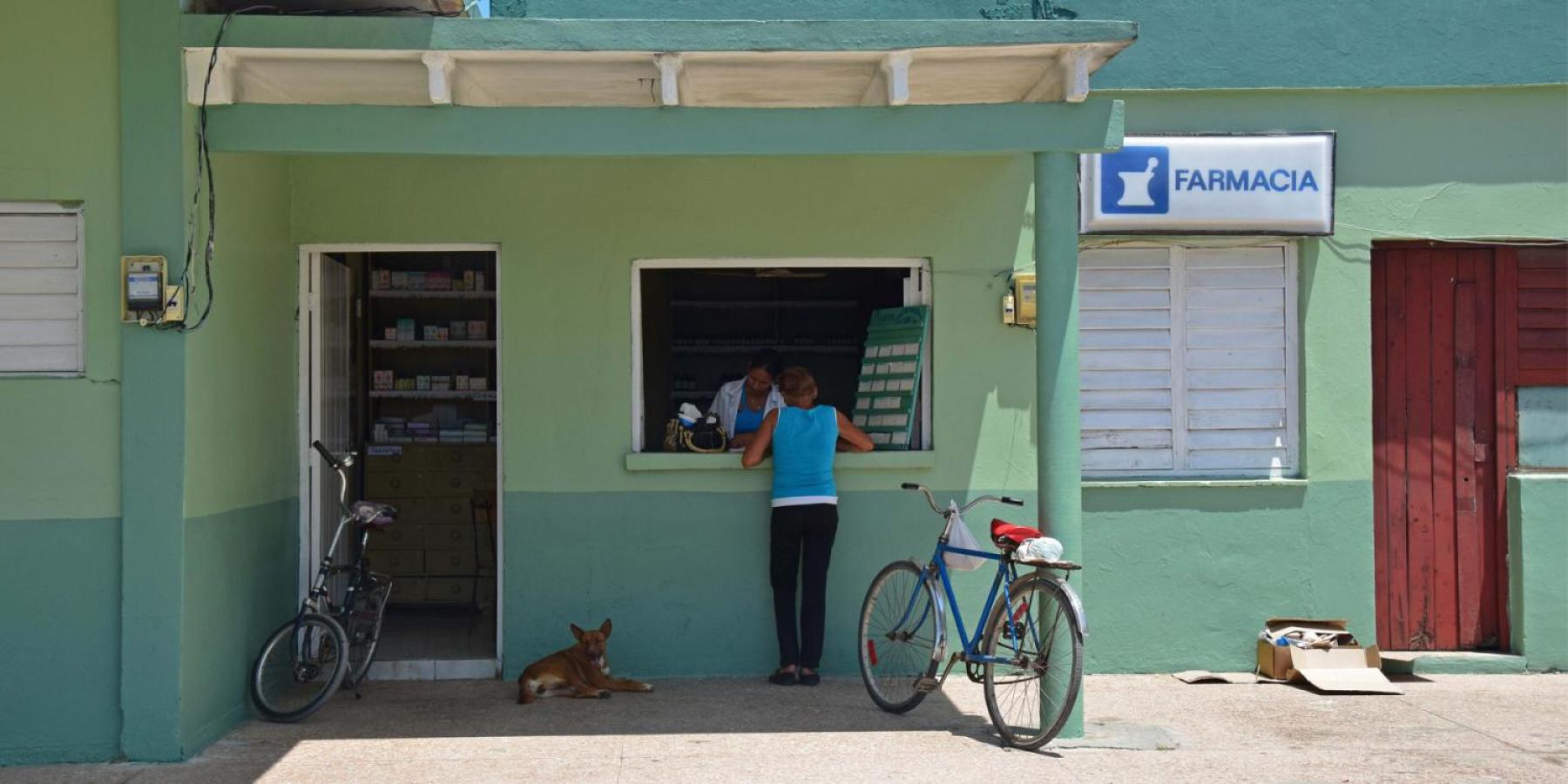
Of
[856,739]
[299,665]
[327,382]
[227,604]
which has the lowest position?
[856,739]

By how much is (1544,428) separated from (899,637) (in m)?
4.45

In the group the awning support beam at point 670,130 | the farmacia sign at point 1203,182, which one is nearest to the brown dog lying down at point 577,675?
the awning support beam at point 670,130

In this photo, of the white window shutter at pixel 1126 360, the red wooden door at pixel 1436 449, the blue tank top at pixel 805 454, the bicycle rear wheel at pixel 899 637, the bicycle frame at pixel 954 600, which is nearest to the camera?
the bicycle frame at pixel 954 600

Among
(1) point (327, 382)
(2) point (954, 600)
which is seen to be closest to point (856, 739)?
(2) point (954, 600)

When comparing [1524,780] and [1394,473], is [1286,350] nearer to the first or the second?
[1394,473]

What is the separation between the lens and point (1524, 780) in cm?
702

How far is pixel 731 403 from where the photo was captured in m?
9.78

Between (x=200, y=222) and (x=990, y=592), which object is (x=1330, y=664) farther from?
(x=200, y=222)

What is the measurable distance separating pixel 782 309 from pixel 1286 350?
4.46 metres

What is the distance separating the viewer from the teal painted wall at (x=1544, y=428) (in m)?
9.82

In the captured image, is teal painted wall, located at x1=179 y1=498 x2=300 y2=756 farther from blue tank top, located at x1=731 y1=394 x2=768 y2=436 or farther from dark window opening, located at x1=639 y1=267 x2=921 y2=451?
dark window opening, located at x1=639 y1=267 x2=921 y2=451

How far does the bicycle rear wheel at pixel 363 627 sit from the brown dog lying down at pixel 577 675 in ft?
2.74

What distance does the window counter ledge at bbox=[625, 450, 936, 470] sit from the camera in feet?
30.3

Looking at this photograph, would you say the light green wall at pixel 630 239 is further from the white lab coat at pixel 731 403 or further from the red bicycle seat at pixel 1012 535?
the red bicycle seat at pixel 1012 535
